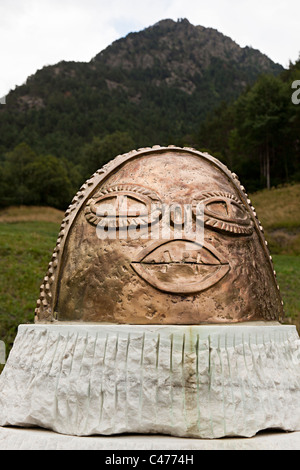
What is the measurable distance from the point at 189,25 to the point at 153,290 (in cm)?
16390

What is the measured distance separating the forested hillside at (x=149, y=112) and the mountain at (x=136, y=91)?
252 millimetres

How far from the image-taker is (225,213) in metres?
3.40

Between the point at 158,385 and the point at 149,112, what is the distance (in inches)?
3567

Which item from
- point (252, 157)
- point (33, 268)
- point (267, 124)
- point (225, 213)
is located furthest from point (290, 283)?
point (252, 157)

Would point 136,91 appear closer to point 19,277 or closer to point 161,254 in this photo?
point 19,277

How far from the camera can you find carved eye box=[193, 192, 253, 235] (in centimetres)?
328

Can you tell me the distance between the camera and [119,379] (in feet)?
9.25

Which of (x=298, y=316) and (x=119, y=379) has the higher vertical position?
(x=119, y=379)

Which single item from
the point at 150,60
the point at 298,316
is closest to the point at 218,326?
the point at 298,316

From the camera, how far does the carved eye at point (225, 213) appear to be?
3.28 metres

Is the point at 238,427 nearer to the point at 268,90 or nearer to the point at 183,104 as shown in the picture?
the point at 268,90

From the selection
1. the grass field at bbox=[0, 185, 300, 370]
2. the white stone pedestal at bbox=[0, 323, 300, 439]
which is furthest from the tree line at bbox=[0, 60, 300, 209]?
the white stone pedestal at bbox=[0, 323, 300, 439]

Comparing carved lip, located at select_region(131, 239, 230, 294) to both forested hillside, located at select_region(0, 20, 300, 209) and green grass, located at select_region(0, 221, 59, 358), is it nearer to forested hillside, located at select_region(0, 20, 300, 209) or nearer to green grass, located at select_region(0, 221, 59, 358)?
green grass, located at select_region(0, 221, 59, 358)

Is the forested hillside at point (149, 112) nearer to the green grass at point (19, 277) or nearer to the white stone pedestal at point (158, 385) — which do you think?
Result: the green grass at point (19, 277)
